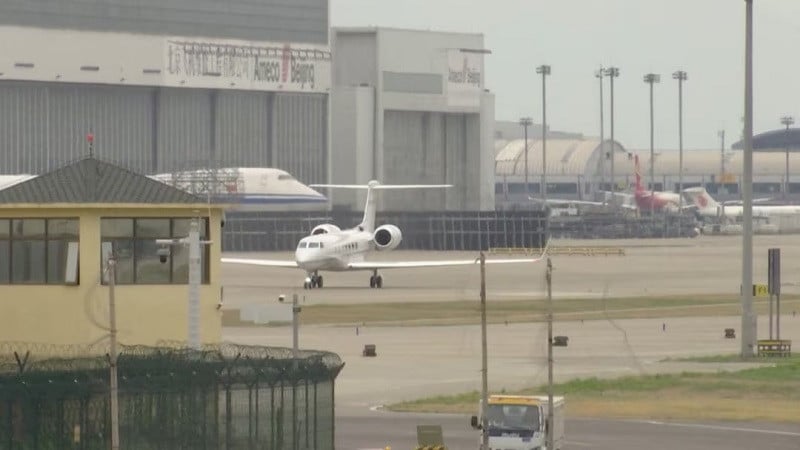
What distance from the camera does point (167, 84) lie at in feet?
573

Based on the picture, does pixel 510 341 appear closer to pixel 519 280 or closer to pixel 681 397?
pixel 681 397

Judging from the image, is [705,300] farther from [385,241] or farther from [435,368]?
[435,368]

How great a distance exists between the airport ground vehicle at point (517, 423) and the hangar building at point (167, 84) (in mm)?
127160

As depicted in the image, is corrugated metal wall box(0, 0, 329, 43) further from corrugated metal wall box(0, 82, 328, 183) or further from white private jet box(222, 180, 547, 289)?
white private jet box(222, 180, 547, 289)

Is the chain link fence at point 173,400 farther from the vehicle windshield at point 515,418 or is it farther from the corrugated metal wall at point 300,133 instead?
the corrugated metal wall at point 300,133

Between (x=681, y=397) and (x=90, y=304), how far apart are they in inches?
823

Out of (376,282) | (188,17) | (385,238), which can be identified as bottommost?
(376,282)

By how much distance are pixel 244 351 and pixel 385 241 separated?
270 feet

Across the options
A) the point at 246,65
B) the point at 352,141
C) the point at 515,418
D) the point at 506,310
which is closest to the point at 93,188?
the point at 515,418

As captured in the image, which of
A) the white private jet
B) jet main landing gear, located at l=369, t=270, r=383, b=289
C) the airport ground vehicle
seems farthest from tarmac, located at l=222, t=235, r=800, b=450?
the airport ground vehicle

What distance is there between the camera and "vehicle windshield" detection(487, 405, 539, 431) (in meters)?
38.6

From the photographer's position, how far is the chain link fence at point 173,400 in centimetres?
2942

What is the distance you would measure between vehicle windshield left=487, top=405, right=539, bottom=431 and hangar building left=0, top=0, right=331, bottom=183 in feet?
418

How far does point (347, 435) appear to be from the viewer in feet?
144
